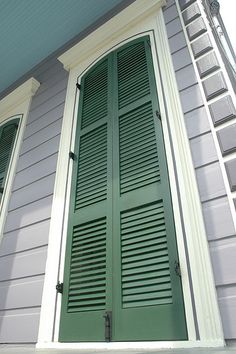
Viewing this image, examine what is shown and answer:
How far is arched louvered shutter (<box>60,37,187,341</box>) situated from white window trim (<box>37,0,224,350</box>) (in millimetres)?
51

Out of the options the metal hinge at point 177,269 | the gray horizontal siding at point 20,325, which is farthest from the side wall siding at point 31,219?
the metal hinge at point 177,269

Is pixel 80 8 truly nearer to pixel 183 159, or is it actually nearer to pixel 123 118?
pixel 123 118

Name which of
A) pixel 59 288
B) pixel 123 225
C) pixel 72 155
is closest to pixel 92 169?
pixel 72 155

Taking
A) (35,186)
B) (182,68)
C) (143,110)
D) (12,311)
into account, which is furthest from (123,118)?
(12,311)

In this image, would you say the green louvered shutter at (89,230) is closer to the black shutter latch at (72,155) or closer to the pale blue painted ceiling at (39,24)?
the black shutter latch at (72,155)

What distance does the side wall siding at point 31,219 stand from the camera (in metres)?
2.19

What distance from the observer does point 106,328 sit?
65.9 inches

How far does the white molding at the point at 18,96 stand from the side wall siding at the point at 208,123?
179cm

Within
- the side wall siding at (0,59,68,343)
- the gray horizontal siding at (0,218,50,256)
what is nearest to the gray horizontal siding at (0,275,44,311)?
the side wall siding at (0,59,68,343)

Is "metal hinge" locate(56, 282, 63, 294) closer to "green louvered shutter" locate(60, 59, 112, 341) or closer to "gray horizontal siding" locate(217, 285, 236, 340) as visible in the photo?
"green louvered shutter" locate(60, 59, 112, 341)

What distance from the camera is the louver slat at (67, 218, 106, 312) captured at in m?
1.86

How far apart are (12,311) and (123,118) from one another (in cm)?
166

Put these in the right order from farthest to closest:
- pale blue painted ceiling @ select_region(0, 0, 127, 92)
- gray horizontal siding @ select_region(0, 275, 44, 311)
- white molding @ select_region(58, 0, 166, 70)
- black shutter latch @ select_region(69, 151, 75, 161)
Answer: pale blue painted ceiling @ select_region(0, 0, 127, 92)
white molding @ select_region(58, 0, 166, 70)
black shutter latch @ select_region(69, 151, 75, 161)
gray horizontal siding @ select_region(0, 275, 44, 311)

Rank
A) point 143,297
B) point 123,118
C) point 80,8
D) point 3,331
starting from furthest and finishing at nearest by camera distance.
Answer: point 80,8 → point 123,118 → point 3,331 → point 143,297
